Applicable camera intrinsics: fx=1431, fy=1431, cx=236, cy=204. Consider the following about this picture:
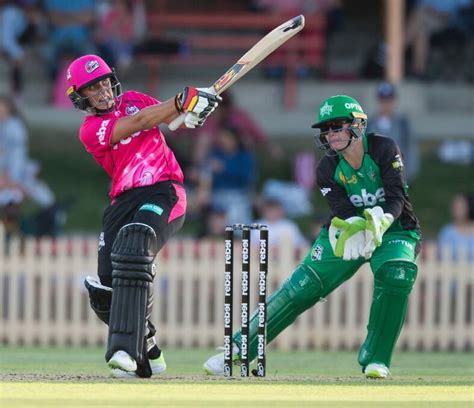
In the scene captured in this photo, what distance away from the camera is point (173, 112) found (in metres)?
8.59

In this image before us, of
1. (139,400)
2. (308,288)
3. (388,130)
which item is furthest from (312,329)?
(139,400)

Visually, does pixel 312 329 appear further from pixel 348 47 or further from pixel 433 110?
pixel 348 47

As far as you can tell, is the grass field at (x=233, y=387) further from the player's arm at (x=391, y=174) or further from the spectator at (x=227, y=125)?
the spectator at (x=227, y=125)

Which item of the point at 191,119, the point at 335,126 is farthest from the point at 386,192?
the point at 191,119

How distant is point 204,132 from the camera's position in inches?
688

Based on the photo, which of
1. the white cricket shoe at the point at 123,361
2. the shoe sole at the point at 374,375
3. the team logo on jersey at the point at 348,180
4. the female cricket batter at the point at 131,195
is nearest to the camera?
the white cricket shoe at the point at 123,361

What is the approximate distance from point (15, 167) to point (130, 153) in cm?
854

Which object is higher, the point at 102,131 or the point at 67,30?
the point at 67,30

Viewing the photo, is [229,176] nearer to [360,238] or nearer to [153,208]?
[360,238]

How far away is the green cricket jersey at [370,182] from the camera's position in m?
8.98

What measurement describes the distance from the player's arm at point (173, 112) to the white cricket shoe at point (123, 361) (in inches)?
52.7

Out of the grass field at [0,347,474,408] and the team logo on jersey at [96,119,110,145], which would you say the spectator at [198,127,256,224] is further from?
the team logo on jersey at [96,119,110,145]

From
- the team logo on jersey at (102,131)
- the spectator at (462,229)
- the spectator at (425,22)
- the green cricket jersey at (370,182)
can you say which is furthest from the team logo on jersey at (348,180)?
the spectator at (425,22)

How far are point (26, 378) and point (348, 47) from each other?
1314 centimetres
